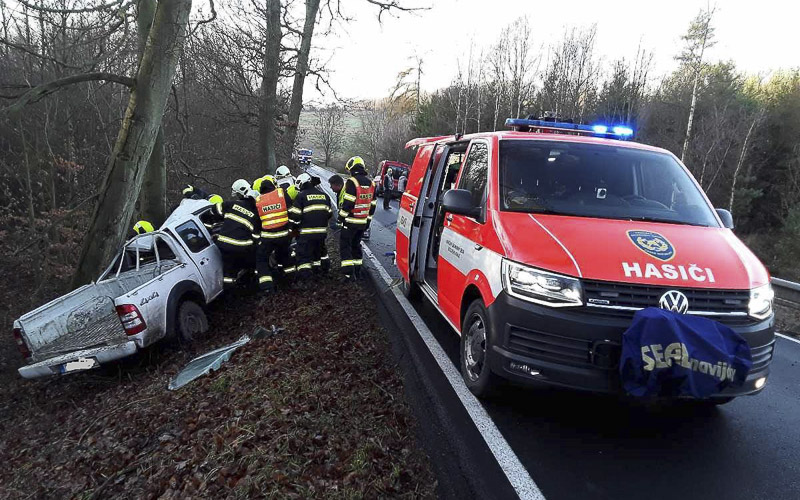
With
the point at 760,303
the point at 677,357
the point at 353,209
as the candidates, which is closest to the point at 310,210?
the point at 353,209

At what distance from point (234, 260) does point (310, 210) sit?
4.87ft

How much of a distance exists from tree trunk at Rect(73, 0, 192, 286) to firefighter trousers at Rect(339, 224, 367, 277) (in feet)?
11.5

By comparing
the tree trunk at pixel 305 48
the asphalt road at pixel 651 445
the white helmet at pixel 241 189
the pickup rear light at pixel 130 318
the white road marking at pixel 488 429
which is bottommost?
the pickup rear light at pixel 130 318

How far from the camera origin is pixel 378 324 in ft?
18.8

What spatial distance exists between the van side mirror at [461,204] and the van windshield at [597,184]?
0.94ft

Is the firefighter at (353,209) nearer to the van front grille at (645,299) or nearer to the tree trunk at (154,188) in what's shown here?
the tree trunk at (154,188)

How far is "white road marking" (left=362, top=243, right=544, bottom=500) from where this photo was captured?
284 cm

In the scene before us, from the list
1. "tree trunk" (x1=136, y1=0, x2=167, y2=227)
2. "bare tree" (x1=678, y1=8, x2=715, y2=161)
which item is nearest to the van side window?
"tree trunk" (x1=136, y1=0, x2=167, y2=227)

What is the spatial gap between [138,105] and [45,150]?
5.33m

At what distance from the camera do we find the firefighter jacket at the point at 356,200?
24.5 feet

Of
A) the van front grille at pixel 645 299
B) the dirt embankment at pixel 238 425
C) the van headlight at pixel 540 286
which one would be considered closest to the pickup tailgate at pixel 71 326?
the dirt embankment at pixel 238 425

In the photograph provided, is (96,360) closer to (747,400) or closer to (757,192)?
(747,400)

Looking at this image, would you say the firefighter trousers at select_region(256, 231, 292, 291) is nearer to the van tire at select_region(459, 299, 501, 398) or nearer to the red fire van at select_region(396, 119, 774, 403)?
the red fire van at select_region(396, 119, 774, 403)

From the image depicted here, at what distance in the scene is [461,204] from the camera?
3971 mm
